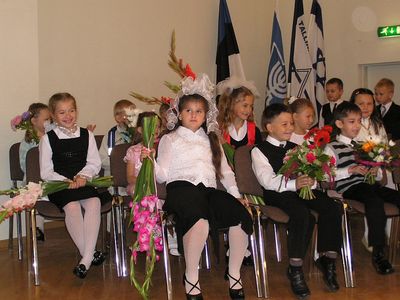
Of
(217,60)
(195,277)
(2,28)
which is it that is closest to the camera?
(195,277)

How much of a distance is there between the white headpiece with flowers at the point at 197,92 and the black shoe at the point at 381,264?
151cm

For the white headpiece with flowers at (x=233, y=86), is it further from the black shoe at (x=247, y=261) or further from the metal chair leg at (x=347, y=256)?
the metal chair leg at (x=347, y=256)

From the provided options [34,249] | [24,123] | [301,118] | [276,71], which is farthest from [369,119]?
[276,71]

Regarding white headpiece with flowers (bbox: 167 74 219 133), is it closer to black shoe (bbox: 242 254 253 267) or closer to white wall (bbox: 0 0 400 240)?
black shoe (bbox: 242 254 253 267)

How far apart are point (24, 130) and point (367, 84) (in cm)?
530

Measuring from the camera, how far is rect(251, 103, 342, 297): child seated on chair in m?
3.87

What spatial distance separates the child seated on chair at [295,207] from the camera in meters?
3.87

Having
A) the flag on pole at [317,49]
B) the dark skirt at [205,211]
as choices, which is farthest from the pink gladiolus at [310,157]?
the flag on pole at [317,49]

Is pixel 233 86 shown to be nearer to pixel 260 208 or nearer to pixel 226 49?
pixel 260 208

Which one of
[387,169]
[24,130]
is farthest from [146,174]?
[24,130]

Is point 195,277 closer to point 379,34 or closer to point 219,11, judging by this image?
point 219,11

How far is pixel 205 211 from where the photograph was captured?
3732 millimetres

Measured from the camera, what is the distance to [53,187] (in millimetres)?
4293

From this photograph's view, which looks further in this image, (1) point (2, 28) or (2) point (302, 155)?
(1) point (2, 28)
